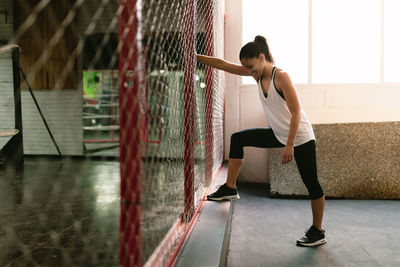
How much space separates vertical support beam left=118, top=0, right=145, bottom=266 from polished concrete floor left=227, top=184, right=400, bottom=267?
1.19 metres

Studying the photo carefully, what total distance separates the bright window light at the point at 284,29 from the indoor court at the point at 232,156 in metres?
0.01

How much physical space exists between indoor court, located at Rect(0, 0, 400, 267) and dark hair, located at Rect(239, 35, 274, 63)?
1 centimetres

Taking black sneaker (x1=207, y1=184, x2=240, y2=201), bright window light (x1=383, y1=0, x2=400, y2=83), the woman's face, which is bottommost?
black sneaker (x1=207, y1=184, x2=240, y2=201)

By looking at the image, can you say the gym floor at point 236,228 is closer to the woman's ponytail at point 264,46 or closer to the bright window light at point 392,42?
the woman's ponytail at point 264,46

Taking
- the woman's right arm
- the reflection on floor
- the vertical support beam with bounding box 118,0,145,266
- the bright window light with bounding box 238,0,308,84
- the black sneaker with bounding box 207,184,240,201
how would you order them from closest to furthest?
1. the vertical support beam with bounding box 118,0,145,266
2. the reflection on floor
3. the woman's right arm
4. the black sneaker with bounding box 207,184,240,201
5. the bright window light with bounding box 238,0,308,84

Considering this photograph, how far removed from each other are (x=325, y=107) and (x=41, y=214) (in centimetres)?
350

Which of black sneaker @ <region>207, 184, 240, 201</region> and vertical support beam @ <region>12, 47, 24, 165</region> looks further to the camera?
vertical support beam @ <region>12, 47, 24, 165</region>

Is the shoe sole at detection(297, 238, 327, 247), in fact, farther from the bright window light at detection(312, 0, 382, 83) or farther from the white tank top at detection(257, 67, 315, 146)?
the bright window light at detection(312, 0, 382, 83)

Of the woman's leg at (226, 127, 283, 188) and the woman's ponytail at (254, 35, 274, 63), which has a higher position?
the woman's ponytail at (254, 35, 274, 63)

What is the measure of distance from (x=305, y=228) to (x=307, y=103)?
7.07ft

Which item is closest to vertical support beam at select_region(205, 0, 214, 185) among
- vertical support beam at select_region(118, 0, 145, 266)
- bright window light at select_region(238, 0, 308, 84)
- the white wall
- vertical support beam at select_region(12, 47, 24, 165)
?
the white wall

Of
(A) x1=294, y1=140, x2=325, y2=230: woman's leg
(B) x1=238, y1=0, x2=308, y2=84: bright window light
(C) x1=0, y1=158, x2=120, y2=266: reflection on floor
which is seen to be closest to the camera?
(C) x1=0, y1=158, x2=120, y2=266: reflection on floor

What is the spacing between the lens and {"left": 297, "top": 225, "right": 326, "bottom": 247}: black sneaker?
2.36 meters

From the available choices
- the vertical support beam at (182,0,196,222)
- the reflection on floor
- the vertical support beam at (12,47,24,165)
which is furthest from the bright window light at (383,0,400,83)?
the vertical support beam at (12,47,24,165)
